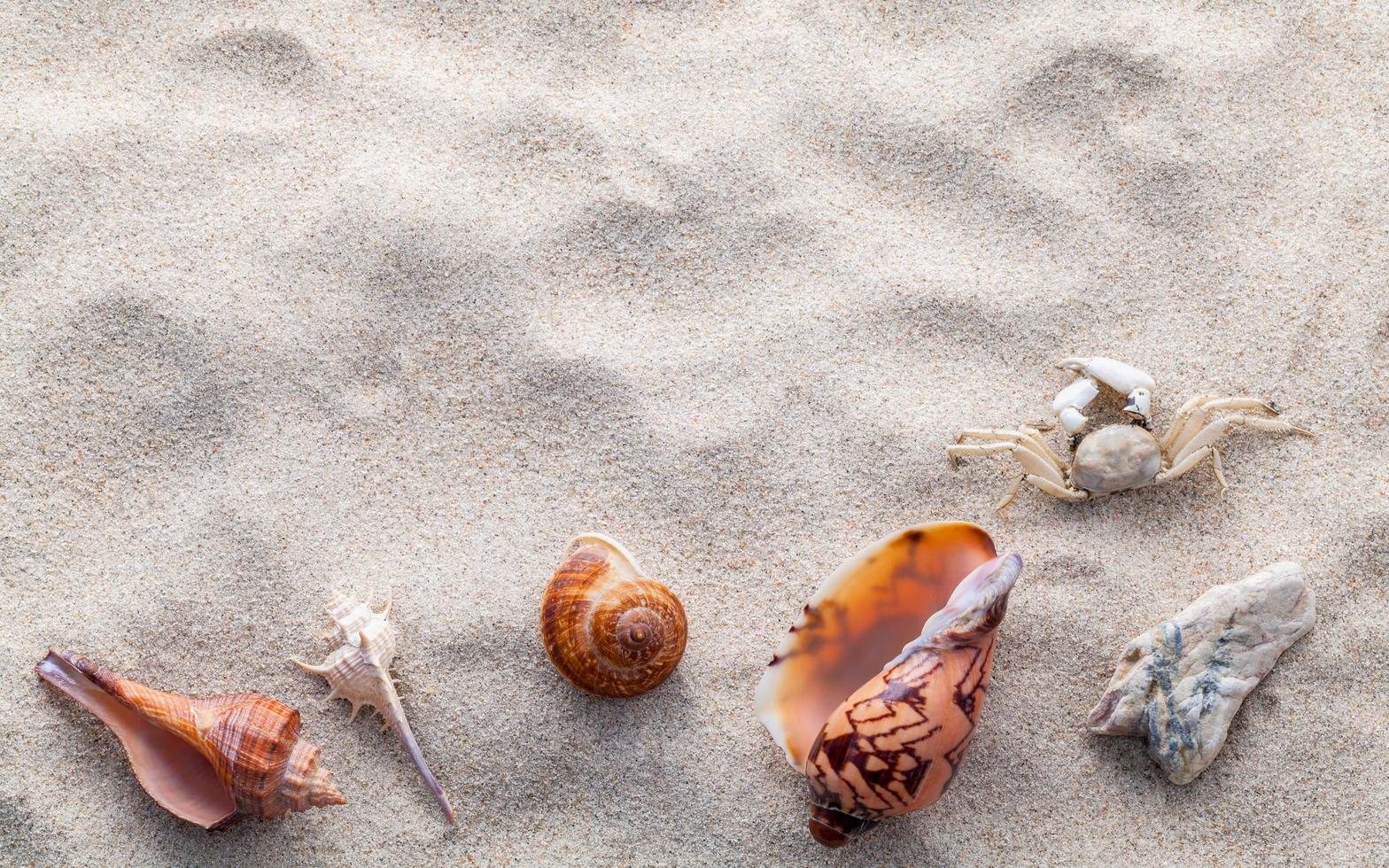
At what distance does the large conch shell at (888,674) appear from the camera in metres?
2.16

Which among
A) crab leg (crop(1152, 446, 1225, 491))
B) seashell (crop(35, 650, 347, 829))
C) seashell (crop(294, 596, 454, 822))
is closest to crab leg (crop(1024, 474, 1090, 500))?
crab leg (crop(1152, 446, 1225, 491))

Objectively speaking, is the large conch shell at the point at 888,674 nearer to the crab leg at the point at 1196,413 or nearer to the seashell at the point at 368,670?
the crab leg at the point at 1196,413

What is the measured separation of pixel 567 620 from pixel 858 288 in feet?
3.63

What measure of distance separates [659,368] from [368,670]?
3.31 feet

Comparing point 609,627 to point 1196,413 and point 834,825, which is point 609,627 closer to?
point 834,825

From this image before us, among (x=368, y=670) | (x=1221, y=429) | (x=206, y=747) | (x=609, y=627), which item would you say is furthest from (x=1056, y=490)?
(x=206, y=747)

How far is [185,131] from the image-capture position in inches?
102

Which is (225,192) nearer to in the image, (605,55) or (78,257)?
(78,257)

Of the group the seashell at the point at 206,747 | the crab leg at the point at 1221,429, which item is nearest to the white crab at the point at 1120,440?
the crab leg at the point at 1221,429

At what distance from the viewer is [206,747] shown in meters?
2.23

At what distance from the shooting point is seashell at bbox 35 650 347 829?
2217mm

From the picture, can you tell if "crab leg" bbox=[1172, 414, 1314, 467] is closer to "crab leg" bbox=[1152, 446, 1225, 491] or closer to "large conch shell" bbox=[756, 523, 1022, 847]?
"crab leg" bbox=[1152, 446, 1225, 491]

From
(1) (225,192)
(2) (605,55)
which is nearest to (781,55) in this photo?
(2) (605,55)

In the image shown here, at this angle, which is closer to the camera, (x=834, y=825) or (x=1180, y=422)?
(x=834, y=825)
